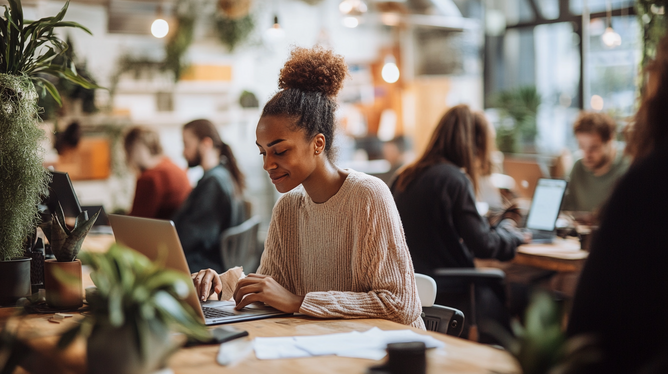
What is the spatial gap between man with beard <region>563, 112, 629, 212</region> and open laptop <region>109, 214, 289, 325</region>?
3.11 metres

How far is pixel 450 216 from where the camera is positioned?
310 centimetres

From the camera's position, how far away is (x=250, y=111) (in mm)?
7195

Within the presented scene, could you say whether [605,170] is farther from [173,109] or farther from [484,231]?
[173,109]

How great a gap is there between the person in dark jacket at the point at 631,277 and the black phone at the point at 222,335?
2.54 feet

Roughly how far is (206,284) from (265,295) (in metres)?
0.26

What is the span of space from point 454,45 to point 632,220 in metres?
7.89

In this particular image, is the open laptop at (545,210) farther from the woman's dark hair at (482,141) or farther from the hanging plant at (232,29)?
the hanging plant at (232,29)

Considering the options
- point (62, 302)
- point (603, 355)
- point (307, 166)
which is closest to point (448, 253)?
point (307, 166)

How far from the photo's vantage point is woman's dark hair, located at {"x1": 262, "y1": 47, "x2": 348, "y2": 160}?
6.34 feet

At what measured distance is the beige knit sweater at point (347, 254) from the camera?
1743 mm

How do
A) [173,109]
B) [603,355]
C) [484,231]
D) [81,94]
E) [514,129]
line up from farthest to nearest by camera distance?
1. [514,129]
2. [173,109]
3. [81,94]
4. [484,231]
5. [603,355]

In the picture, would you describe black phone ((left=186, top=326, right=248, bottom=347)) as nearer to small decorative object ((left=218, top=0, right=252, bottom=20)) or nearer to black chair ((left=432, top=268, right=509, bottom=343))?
black chair ((left=432, top=268, right=509, bottom=343))

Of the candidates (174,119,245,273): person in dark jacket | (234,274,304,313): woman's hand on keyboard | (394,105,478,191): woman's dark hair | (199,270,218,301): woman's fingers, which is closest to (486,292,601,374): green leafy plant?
(234,274,304,313): woman's hand on keyboard

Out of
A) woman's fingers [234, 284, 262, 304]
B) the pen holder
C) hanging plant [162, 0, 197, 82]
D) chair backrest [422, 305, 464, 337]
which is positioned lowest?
chair backrest [422, 305, 464, 337]
